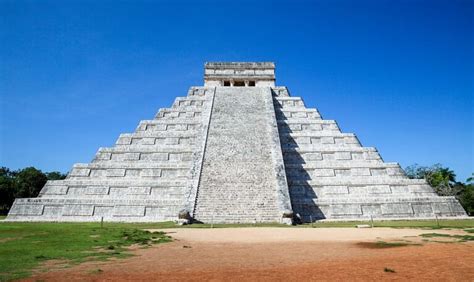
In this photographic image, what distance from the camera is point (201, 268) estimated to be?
545 cm

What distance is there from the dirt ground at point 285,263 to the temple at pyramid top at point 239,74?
22624mm

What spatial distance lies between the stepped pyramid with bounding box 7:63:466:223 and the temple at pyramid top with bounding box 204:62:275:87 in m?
7.50

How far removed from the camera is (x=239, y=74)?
97.0 feet

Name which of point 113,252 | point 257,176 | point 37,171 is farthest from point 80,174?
point 37,171

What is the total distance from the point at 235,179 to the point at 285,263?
33.1 ft

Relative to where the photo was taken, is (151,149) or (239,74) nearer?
(151,149)

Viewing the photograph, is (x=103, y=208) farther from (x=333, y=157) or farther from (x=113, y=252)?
(x=333, y=157)

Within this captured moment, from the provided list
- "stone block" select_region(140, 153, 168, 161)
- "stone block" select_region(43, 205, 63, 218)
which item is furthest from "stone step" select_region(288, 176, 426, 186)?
"stone block" select_region(43, 205, 63, 218)

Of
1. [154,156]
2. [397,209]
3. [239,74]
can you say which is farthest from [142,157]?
[239,74]

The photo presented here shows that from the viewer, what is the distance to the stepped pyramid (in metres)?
15.1

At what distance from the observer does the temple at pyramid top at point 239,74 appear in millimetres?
29453

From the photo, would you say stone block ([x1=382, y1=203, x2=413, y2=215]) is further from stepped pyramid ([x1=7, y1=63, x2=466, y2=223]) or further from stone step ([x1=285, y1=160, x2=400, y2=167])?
stone step ([x1=285, y1=160, x2=400, y2=167])

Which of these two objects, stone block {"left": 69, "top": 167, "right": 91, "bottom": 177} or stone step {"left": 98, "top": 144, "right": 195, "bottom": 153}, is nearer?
stone block {"left": 69, "top": 167, "right": 91, "bottom": 177}

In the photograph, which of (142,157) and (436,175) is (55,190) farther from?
(436,175)
